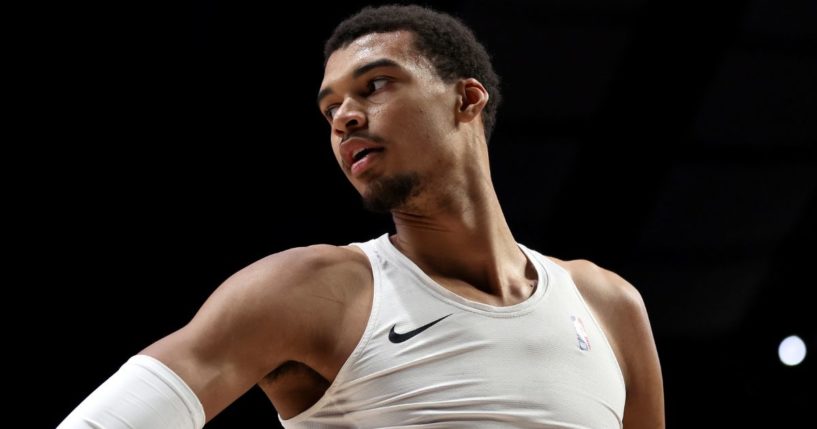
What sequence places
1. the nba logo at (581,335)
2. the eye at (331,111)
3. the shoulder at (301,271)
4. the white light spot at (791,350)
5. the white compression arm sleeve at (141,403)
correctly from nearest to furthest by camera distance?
the white compression arm sleeve at (141,403)
the shoulder at (301,271)
the nba logo at (581,335)
the eye at (331,111)
the white light spot at (791,350)

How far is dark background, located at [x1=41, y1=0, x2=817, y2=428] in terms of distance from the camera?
2.89m

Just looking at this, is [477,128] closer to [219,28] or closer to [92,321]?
[219,28]

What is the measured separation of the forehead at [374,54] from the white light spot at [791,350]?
3.71 meters

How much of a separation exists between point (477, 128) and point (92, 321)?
177 centimetres

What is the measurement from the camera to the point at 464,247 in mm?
1624

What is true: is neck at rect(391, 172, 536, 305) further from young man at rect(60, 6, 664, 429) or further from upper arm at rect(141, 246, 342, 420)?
upper arm at rect(141, 246, 342, 420)

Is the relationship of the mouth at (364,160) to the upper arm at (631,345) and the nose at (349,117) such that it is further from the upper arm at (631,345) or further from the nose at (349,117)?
the upper arm at (631,345)

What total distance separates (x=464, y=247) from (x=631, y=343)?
0.36m

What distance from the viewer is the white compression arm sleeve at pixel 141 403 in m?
1.18

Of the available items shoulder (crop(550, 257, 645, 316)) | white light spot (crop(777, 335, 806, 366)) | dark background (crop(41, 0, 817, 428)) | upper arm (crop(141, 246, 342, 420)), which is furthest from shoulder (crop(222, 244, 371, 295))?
white light spot (crop(777, 335, 806, 366))

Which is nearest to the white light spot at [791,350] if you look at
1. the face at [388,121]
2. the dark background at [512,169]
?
the dark background at [512,169]

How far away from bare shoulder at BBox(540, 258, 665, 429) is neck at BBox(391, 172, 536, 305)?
14 cm

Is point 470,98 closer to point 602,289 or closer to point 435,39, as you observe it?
→ point 435,39

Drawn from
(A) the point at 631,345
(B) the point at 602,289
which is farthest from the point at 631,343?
(B) the point at 602,289
